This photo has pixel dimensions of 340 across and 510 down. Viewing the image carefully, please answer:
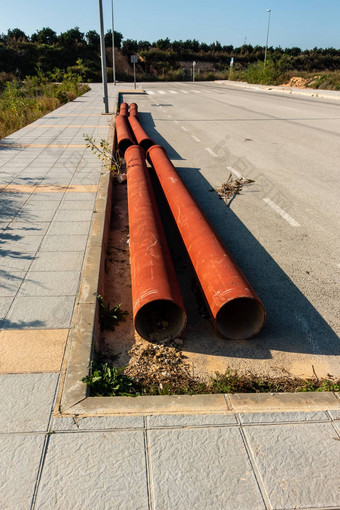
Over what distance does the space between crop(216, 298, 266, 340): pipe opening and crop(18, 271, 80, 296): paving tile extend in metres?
1.63

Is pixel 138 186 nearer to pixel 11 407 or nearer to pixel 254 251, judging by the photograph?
pixel 254 251

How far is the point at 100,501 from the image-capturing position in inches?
90.7

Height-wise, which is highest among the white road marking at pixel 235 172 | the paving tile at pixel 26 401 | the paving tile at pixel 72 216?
the paving tile at pixel 72 216

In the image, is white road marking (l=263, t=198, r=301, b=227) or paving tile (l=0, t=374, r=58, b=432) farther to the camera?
white road marking (l=263, t=198, r=301, b=227)

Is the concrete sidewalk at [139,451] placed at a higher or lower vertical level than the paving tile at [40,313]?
lower

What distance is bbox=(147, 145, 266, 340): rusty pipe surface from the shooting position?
3721 mm

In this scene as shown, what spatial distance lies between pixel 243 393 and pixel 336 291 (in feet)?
7.44

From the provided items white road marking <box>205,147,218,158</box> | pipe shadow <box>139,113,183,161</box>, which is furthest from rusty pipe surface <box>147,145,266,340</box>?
pipe shadow <box>139,113,183,161</box>

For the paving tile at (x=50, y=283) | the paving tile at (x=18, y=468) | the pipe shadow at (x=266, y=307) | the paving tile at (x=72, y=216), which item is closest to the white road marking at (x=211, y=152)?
the pipe shadow at (x=266, y=307)

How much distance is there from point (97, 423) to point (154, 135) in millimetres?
12484

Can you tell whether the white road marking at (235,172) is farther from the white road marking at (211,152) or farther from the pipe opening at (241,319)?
the pipe opening at (241,319)

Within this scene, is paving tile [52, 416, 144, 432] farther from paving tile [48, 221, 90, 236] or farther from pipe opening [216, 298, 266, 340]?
paving tile [48, 221, 90, 236]

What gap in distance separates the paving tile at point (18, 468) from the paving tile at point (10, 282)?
195 centimetres

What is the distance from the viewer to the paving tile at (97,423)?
9.11ft
